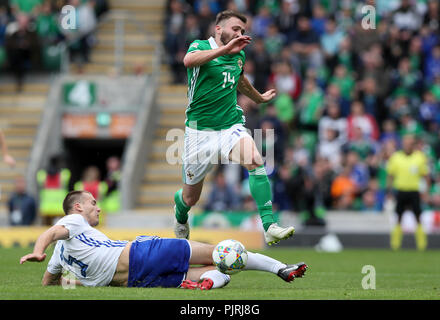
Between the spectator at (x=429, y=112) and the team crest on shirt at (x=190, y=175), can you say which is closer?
the team crest on shirt at (x=190, y=175)

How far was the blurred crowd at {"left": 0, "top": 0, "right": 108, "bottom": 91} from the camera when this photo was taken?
1025 inches

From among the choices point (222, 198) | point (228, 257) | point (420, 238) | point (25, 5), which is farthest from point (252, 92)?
point (25, 5)

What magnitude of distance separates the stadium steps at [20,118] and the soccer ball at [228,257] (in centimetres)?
1613

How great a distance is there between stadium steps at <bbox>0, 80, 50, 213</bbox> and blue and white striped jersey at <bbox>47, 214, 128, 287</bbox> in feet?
51.5

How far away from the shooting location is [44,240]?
8328 millimetres

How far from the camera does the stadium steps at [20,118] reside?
2466 centimetres

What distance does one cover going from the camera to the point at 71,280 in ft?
29.9

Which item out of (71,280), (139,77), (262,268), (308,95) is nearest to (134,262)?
(71,280)

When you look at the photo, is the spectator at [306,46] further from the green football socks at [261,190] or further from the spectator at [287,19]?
the green football socks at [261,190]

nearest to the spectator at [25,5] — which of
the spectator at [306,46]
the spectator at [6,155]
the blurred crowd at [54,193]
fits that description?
the blurred crowd at [54,193]

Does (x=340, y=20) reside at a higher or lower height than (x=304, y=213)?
higher

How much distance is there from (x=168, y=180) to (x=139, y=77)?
2.84 meters

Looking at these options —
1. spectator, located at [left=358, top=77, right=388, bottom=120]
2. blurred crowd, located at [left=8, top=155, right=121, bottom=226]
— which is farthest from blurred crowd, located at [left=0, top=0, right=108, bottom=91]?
spectator, located at [left=358, top=77, right=388, bottom=120]

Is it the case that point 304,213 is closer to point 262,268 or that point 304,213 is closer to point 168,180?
point 168,180
